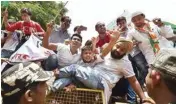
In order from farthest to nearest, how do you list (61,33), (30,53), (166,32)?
1. (166,32)
2. (61,33)
3. (30,53)

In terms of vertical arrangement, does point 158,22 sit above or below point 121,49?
above

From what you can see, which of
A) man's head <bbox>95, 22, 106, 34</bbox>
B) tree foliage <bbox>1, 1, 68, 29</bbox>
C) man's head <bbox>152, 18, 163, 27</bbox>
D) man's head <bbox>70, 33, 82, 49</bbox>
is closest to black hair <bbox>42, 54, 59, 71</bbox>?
man's head <bbox>70, 33, 82, 49</bbox>

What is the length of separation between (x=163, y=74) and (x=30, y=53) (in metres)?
2.87

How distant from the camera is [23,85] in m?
2.30

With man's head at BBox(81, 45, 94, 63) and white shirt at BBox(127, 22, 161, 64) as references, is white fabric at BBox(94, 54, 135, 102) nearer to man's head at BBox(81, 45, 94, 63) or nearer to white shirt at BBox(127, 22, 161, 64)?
man's head at BBox(81, 45, 94, 63)

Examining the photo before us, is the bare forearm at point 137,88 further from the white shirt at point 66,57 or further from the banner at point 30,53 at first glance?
the banner at point 30,53

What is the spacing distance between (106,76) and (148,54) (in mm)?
1094

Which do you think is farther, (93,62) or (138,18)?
(138,18)

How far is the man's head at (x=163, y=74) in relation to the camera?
207cm

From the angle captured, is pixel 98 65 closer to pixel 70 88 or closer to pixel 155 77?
pixel 70 88

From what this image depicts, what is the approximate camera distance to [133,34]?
5633 mm

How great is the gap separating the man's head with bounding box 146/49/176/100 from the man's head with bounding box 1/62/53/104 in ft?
2.21

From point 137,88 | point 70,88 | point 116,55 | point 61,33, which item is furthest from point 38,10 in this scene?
point 70,88

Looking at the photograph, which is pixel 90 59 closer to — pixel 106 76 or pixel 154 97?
pixel 106 76
